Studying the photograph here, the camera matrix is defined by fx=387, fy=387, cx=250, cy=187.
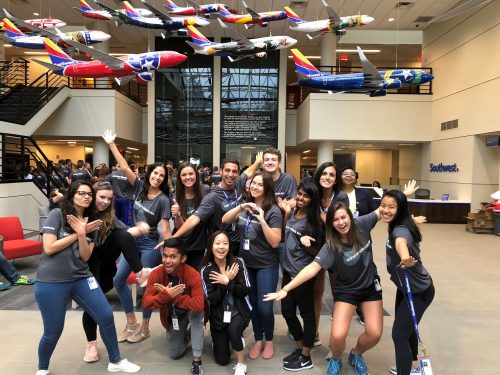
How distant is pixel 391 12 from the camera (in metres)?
16.9

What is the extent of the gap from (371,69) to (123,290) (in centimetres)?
967

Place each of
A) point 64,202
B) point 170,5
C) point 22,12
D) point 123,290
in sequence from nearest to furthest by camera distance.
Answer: point 64,202 < point 123,290 < point 170,5 < point 22,12

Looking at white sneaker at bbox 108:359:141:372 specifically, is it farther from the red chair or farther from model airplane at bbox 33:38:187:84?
model airplane at bbox 33:38:187:84

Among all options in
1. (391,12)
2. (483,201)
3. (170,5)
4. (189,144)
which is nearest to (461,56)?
(391,12)

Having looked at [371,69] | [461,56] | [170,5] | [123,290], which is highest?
[170,5]

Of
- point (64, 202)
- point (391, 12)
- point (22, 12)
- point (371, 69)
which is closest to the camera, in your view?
point (64, 202)

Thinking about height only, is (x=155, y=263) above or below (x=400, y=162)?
below

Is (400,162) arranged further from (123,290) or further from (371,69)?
(123,290)

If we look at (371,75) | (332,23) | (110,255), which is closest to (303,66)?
(332,23)

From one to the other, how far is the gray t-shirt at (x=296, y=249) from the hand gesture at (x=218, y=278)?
0.58 meters

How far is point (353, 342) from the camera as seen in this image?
13.4ft

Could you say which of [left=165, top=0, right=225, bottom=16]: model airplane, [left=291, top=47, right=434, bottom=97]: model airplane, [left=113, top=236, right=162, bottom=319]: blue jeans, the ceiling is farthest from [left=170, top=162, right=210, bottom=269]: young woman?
the ceiling

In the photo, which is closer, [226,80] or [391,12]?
[391,12]

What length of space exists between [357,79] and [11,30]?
422 inches
